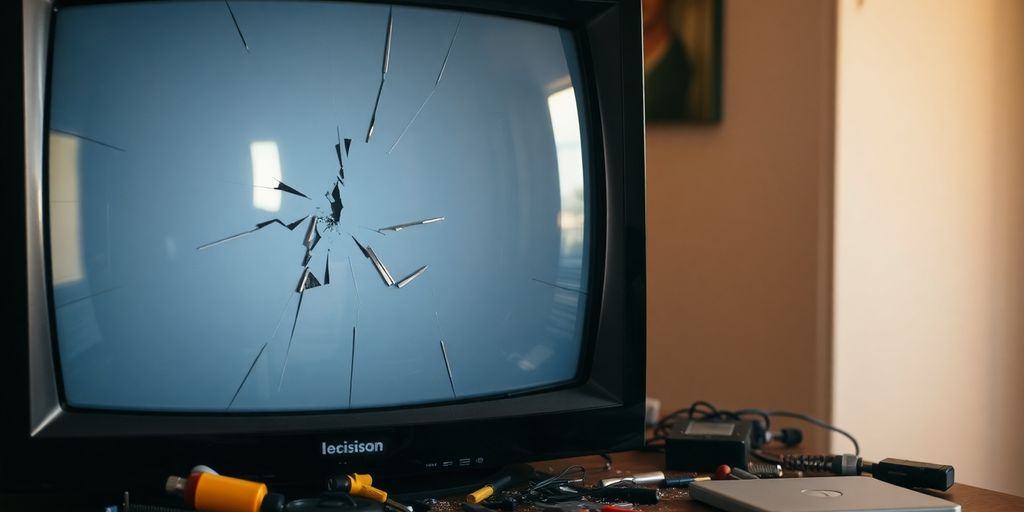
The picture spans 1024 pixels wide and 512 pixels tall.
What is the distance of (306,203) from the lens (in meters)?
1.00

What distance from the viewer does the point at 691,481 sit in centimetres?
105

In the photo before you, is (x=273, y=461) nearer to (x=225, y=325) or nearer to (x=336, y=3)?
(x=225, y=325)

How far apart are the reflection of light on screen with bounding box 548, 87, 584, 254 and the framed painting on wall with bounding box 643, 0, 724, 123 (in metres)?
1.46

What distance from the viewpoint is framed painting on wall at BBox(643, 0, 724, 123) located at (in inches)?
99.0

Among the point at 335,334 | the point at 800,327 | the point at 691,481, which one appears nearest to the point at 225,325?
the point at 335,334

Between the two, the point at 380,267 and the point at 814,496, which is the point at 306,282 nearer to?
the point at 380,267

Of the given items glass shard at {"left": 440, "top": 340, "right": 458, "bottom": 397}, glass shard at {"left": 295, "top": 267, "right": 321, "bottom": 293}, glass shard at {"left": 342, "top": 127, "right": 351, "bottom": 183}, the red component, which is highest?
glass shard at {"left": 342, "top": 127, "right": 351, "bottom": 183}

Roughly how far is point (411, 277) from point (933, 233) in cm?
171

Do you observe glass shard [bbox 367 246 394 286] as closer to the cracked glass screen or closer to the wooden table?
the cracked glass screen

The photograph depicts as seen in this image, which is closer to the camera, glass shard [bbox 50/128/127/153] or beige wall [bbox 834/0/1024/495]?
glass shard [bbox 50/128/127/153]

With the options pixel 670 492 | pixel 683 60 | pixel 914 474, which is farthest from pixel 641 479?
pixel 683 60

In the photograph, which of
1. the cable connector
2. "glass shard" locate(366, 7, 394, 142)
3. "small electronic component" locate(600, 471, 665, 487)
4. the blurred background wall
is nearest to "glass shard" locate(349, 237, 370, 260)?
"glass shard" locate(366, 7, 394, 142)

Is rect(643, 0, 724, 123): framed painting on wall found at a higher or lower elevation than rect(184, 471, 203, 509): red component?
higher

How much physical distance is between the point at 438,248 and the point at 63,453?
0.42 meters
